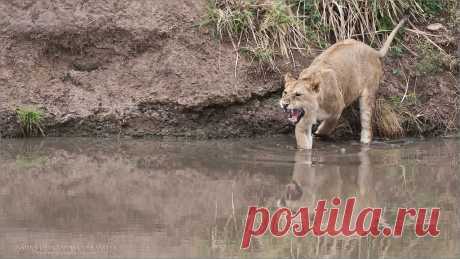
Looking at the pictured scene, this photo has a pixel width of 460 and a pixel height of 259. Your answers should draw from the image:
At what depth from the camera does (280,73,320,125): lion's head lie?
949cm

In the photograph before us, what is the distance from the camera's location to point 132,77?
10.6 metres

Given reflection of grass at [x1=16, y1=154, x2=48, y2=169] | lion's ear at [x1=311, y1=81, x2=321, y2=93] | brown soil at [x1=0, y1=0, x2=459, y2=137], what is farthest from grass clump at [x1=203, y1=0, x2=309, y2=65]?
reflection of grass at [x1=16, y1=154, x2=48, y2=169]

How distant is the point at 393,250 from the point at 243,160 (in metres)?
3.09

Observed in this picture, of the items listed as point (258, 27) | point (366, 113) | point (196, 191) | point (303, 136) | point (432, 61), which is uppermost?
point (258, 27)

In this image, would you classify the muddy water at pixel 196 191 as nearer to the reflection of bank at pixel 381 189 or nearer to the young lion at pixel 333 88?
the reflection of bank at pixel 381 189

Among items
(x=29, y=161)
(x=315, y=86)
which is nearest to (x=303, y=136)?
(x=315, y=86)

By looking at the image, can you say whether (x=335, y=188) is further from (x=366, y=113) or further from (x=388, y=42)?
(x=388, y=42)

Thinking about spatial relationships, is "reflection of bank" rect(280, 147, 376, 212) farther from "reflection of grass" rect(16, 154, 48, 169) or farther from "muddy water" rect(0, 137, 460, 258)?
"reflection of grass" rect(16, 154, 48, 169)

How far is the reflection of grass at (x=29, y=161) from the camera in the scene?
8.81 m

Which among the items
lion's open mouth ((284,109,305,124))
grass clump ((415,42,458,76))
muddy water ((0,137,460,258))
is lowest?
muddy water ((0,137,460,258))

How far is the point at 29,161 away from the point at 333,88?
11.2 feet

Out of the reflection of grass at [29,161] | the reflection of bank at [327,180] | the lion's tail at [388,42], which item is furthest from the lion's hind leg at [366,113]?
the reflection of grass at [29,161]

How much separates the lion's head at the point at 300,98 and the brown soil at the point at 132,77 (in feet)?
2.75

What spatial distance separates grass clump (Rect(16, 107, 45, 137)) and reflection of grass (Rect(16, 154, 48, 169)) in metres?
0.95
